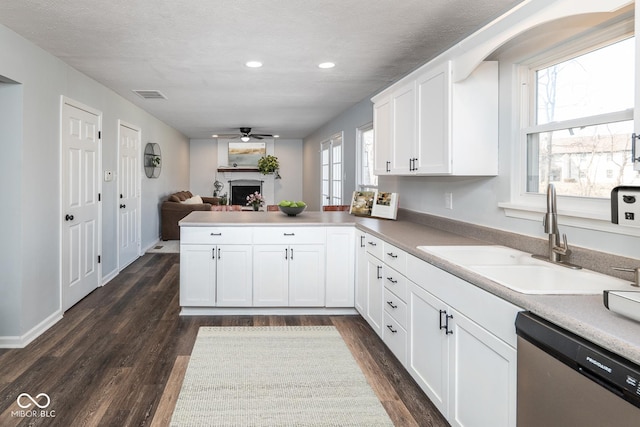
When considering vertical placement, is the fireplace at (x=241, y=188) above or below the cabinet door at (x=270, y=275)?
above

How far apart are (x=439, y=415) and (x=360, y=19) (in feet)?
8.05

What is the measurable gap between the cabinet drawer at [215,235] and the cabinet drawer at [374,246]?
1.06 meters

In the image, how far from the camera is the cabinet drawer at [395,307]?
263 centimetres

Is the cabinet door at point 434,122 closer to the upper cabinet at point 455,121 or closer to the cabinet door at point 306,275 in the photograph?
the upper cabinet at point 455,121

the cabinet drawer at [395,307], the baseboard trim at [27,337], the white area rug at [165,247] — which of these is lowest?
the baseboard trim at [27,337]

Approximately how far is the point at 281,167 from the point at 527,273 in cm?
1038

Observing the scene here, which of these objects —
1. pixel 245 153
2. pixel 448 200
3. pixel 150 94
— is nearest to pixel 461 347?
pixel 448 200

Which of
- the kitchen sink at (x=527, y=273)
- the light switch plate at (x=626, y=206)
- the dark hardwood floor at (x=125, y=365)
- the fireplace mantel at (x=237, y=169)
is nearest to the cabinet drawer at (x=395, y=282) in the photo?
the kitchen sink at (x=527, y=273)

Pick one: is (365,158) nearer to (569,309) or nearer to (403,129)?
(403,129)

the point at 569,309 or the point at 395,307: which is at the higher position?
the point at 569,309

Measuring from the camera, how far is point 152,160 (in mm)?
7355

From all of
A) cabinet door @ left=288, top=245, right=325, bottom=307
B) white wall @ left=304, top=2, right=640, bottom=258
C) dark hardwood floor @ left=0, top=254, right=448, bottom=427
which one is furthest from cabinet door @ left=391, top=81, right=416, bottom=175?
dark hardwood floor @ left=0, top=254, right=448, bottom=427

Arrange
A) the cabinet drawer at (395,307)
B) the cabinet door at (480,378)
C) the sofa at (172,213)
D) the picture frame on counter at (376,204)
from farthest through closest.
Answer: the sofa at (172,213)
the picture frame on counter at (376,204)
the cabinet drawer at (395,307)
the cabinet door at (480,378)

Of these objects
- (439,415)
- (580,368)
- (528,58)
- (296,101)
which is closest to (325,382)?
(439,415)
